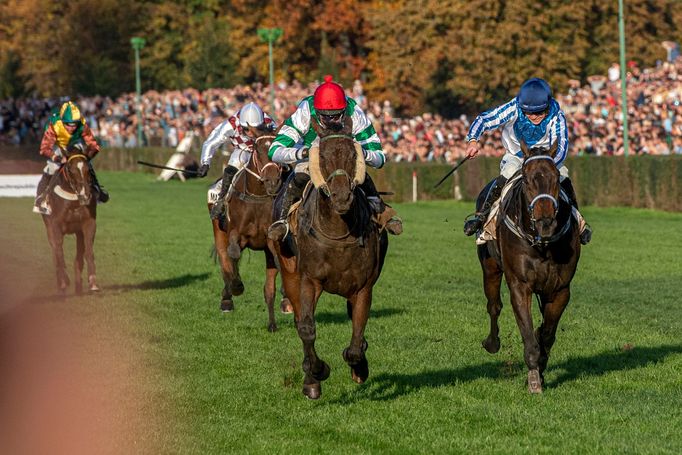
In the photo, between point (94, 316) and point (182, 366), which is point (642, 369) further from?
point (94, 316)

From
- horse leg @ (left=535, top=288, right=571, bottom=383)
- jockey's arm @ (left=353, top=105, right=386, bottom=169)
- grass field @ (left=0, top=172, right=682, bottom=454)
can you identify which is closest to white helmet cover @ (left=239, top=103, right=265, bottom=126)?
grass field @ (left=0, top=172, right=682, bottom=454)

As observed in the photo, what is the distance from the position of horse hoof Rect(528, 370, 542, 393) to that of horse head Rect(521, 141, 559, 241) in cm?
96

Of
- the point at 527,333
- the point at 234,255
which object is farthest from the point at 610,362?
the point at 234,255

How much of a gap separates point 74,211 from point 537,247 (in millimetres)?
8454

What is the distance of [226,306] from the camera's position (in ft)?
50.7

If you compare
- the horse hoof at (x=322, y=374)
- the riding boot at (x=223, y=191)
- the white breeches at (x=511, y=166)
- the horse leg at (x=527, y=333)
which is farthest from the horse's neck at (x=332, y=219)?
the riding boot at (x=223, y=191)

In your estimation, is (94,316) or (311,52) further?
(311,52)

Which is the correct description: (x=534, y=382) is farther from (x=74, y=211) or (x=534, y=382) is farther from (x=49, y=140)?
(x=49, y=140)

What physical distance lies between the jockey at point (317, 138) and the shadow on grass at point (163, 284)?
7.80 metres

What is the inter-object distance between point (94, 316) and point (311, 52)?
5663cm

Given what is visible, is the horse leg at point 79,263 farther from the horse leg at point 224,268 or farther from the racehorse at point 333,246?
the racehorse at point 333,246

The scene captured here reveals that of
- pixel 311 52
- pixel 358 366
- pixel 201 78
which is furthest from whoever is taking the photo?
pixel 311 52

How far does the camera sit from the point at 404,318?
14555 millimetres

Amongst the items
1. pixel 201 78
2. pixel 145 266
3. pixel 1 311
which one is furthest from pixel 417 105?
pixel 1 311
